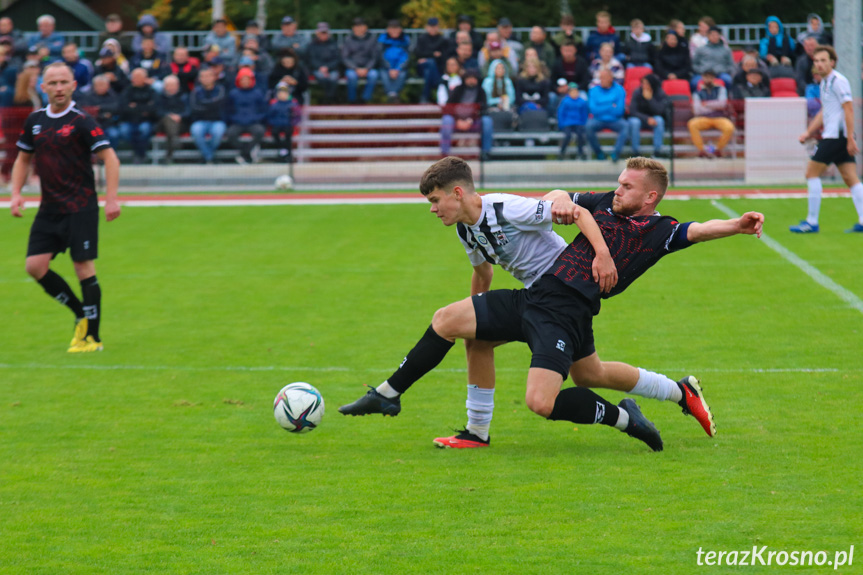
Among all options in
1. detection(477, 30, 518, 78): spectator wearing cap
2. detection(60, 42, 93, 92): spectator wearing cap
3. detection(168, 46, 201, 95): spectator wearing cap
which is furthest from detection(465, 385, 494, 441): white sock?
detection(60, 42, 93, 92): spectator wearing cap

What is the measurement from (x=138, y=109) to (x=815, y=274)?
1434 centimetres

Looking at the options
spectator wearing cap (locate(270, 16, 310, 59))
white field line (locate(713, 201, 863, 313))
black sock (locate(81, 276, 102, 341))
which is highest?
spectator wearing cap (locate(270, 16, 310, 59))

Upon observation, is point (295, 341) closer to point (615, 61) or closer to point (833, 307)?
point (833, 307)

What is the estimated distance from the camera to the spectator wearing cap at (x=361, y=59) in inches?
899

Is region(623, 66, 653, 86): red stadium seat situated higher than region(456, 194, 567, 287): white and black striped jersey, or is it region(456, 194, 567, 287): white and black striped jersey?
region(623, 66, 653, 86): red stadium seat

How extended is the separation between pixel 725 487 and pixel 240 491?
2212mm

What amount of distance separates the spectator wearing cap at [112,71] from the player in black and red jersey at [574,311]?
1748cm

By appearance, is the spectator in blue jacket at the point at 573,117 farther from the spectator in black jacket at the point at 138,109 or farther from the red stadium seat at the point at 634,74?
the spectator in black jacket at the point at 138,109

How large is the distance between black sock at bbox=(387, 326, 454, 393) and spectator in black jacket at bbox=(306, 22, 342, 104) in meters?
17.9

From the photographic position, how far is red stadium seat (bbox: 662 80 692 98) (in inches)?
838

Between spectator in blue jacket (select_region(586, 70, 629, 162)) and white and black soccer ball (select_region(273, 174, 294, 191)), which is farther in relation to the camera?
white and black soccer ball (select_region(273, 174, 294, 191))

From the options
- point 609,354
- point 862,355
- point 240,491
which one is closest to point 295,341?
point 609,354

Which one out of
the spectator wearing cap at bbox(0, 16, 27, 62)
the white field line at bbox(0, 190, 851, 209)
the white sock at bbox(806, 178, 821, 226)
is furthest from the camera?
the spectator wearing cap at bbox(0, 16, 27, 62)

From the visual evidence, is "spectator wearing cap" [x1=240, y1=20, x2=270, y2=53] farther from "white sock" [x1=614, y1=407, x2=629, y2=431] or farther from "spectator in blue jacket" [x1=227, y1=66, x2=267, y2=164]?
"white sock" [x1=614, y1=407, x2=629, y2=431]
